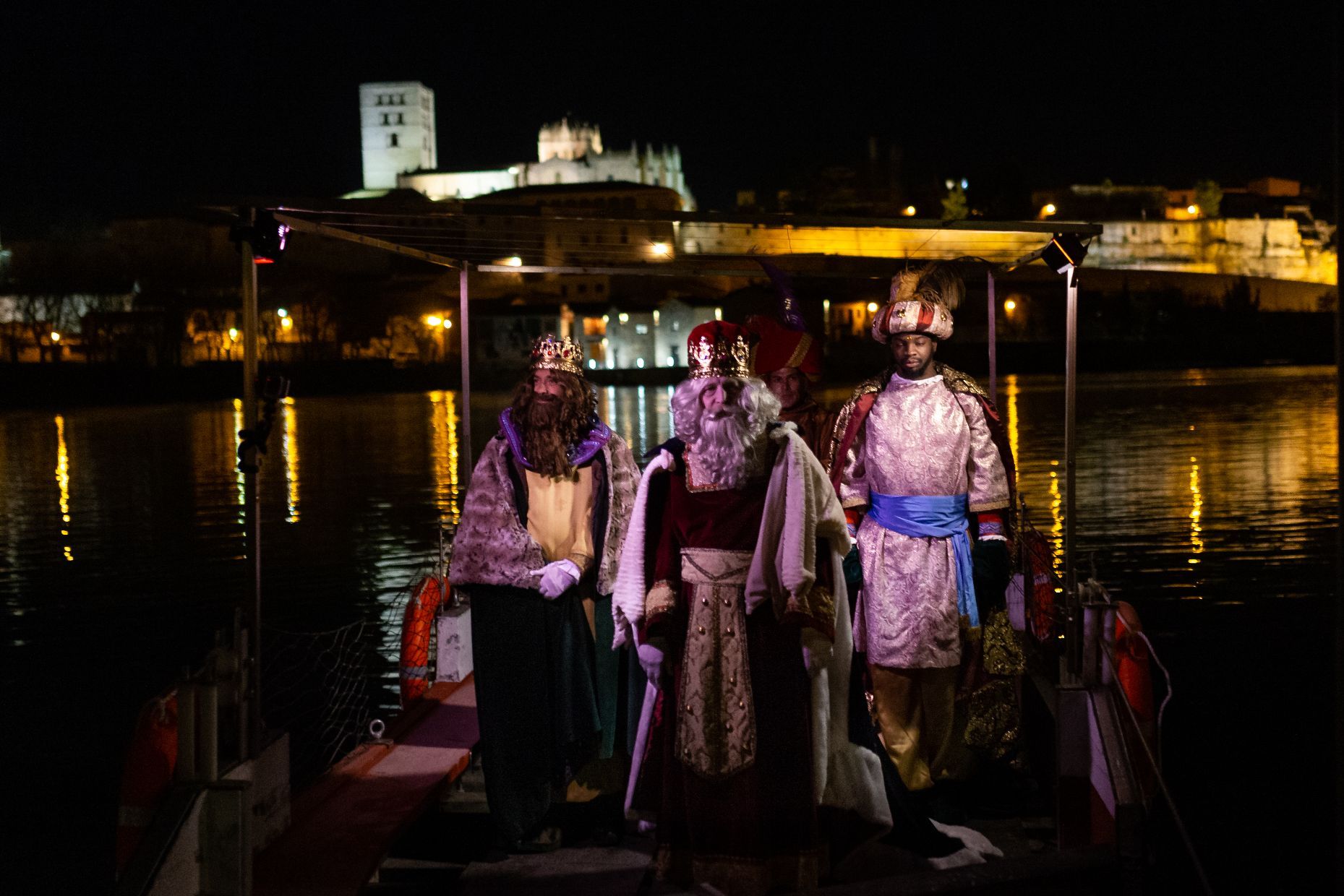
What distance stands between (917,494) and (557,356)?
5.78ft

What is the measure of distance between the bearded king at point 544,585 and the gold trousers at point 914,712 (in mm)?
1187

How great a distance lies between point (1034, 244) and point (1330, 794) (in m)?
3.48

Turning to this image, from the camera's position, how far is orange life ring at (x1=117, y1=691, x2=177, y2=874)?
14.6 feet

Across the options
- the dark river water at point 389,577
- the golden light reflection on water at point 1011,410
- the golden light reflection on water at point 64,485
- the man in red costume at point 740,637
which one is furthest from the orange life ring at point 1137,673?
the golden light reflection on water at point 64,485

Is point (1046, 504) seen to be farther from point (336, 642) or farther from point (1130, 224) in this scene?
point (1130, 224)

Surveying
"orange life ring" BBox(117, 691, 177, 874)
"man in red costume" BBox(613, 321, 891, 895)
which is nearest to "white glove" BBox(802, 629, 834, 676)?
"man in red costume" BBox(613, 321, 891, 895)

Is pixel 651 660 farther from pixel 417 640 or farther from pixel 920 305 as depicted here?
pixel 417 640

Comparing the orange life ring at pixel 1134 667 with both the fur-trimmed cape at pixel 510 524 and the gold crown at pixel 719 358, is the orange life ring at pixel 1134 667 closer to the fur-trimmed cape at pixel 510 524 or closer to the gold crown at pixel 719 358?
the gold crown at pixel 719 358

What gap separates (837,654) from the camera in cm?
453

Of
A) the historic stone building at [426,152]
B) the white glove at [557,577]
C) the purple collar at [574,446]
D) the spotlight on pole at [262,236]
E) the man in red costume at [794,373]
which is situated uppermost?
the historic stone building at [426,152]

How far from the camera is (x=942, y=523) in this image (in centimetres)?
559

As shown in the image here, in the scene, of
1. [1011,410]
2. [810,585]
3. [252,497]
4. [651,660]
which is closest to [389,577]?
[252,497]

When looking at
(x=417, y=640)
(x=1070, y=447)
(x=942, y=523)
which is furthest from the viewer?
(x=417, y=640)

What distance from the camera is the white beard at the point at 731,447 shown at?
436cm
